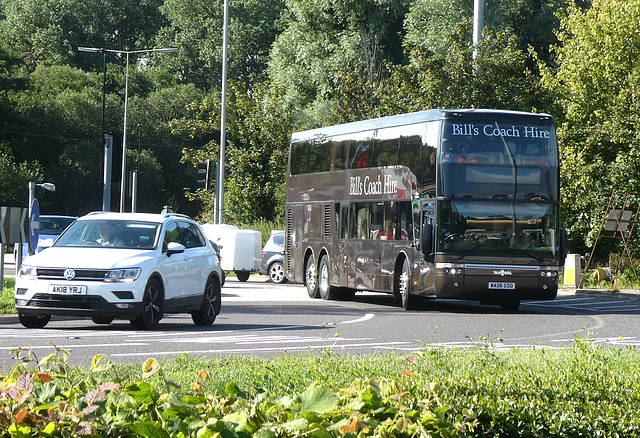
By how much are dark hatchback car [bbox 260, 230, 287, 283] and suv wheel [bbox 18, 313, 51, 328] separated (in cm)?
2003

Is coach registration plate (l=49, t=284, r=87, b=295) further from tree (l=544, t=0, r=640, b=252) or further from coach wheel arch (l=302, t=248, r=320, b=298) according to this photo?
tree (l=544, t=0, r=640, b=252)

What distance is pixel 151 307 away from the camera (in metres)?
16.6

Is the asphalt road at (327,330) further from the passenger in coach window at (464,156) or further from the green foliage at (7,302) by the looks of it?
the passenger in coach window at (464,156)

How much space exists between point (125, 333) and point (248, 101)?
3388 centimetres

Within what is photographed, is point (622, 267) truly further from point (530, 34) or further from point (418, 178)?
point (530, 34)

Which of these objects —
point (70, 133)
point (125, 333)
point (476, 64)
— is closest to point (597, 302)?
point (476, 64)

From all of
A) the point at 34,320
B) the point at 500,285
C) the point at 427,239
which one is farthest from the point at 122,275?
the point at 500,285

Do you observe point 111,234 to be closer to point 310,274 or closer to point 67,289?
point 67,289

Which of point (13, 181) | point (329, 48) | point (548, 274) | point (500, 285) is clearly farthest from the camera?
point (13, 181)

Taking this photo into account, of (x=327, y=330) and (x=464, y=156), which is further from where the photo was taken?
(x=464, y=156)

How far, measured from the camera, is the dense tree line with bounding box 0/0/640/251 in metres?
35.1

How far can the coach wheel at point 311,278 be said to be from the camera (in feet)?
90.0

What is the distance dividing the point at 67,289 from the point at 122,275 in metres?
0.77

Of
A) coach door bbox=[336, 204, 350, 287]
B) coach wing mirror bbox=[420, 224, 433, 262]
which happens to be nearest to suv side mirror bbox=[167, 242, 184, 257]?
coach wing mirror bbox=[420, 224, 433, 262]
